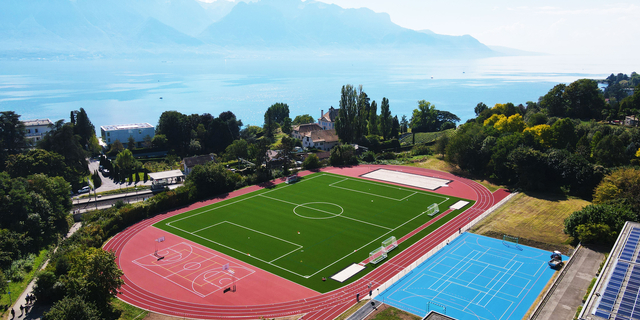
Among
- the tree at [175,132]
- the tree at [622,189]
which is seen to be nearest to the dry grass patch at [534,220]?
the tree at [622,189]

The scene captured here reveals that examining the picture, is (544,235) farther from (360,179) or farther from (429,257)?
(360,179)

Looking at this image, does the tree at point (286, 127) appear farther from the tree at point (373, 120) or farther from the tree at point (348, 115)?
the tree at point (348, 115)

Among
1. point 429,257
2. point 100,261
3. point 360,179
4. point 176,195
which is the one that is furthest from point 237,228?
point 360,179

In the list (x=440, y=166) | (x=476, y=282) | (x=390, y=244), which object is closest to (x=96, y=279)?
(x=390, y=244)

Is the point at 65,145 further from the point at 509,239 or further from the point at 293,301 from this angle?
the point at 509,239

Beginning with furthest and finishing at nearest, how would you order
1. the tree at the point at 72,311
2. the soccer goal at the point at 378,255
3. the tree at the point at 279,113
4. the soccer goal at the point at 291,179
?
the tree at the point at 279,113 < the soccer goal at the point at 291,179 < the soccer goal at the point at 378,255 < the tree at the point at 72,311

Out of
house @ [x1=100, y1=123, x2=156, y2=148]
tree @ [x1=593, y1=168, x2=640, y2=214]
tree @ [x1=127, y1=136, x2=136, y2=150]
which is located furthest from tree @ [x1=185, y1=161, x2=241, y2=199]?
tree @ [x1=593, y1=168, x2=640, y2=214]
